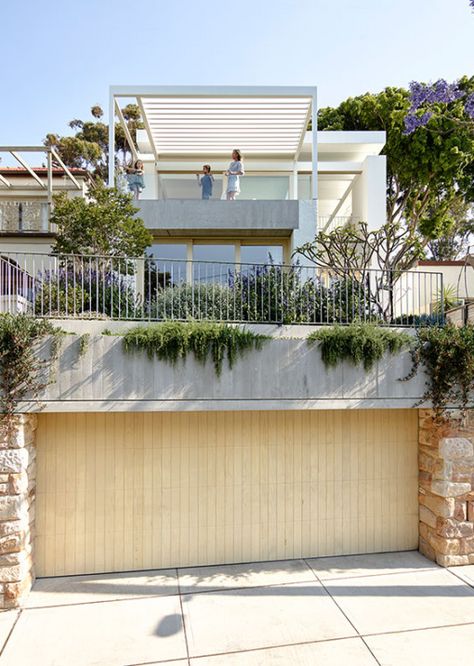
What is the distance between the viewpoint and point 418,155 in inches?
492

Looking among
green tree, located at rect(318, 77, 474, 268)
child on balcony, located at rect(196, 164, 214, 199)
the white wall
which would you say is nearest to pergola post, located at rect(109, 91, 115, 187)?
child on balcony, located at rect(196, 164, 214, 199)

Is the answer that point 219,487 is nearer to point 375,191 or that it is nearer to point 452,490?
point 452,490

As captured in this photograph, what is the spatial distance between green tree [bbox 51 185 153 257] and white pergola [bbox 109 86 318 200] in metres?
1.65

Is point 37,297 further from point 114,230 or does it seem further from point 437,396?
point 437,396

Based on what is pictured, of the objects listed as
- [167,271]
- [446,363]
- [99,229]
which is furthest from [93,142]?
[446,363]

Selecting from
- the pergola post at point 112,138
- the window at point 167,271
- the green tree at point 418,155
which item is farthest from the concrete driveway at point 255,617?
the green tree at point 418,155

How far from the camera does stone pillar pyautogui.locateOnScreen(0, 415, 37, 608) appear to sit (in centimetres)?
462

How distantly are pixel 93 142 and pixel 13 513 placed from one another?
21.7 metres

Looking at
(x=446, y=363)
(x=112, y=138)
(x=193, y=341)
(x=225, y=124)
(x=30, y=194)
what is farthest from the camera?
(x=30, y=194)

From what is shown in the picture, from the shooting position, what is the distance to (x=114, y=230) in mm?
7074

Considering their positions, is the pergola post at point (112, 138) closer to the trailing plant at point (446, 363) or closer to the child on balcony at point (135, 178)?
the child on balcony at point (135, 178)

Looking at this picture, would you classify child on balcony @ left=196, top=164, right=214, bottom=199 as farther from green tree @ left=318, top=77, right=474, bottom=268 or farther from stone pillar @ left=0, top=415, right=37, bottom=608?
stone pillar @ left=0, top=415, right=37, bottom=608

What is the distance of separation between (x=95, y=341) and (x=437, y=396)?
439 centimetres

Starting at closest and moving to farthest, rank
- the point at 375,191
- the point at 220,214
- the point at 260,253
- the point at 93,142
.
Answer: the point at 220,214 → the point at 260,253 → the point at 375,191 → the point at 93,142
